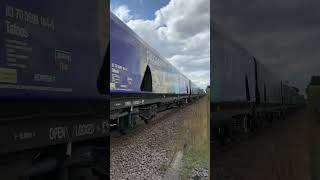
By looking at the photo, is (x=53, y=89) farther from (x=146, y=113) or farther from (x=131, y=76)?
(x=146, y=113)

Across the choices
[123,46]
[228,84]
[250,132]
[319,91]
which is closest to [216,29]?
[228,84]

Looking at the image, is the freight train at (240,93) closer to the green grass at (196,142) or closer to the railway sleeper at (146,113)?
the green grass at (196,142)

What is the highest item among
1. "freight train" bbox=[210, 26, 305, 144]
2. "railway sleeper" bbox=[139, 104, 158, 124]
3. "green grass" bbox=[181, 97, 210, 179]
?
"freight train" bbox=[210, 26, 305, 144]

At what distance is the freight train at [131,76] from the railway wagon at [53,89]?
97 cm

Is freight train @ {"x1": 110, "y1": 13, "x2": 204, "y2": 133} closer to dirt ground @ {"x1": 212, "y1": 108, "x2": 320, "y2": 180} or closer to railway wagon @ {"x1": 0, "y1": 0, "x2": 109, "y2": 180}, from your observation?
railway wagon @ {"x1": 0, "y1": 0, "x2": 109, "y2": 180}

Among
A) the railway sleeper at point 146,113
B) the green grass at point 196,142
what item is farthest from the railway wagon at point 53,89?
the railway sleeper at point 146,113

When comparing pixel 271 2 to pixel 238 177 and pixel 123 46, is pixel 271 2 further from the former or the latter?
pixel 123 46

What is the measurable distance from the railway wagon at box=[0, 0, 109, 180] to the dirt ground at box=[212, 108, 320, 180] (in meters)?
1.10

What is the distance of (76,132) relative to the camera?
1.91 metres

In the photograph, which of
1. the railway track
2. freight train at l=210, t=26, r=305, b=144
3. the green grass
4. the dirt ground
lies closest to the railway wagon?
freight train at l=210, t=26, r=305, b=144

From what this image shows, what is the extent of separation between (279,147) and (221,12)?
990 mm

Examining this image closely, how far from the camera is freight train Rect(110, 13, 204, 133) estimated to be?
4.23 meters

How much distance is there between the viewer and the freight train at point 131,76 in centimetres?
423

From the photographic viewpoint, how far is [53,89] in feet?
5.46
